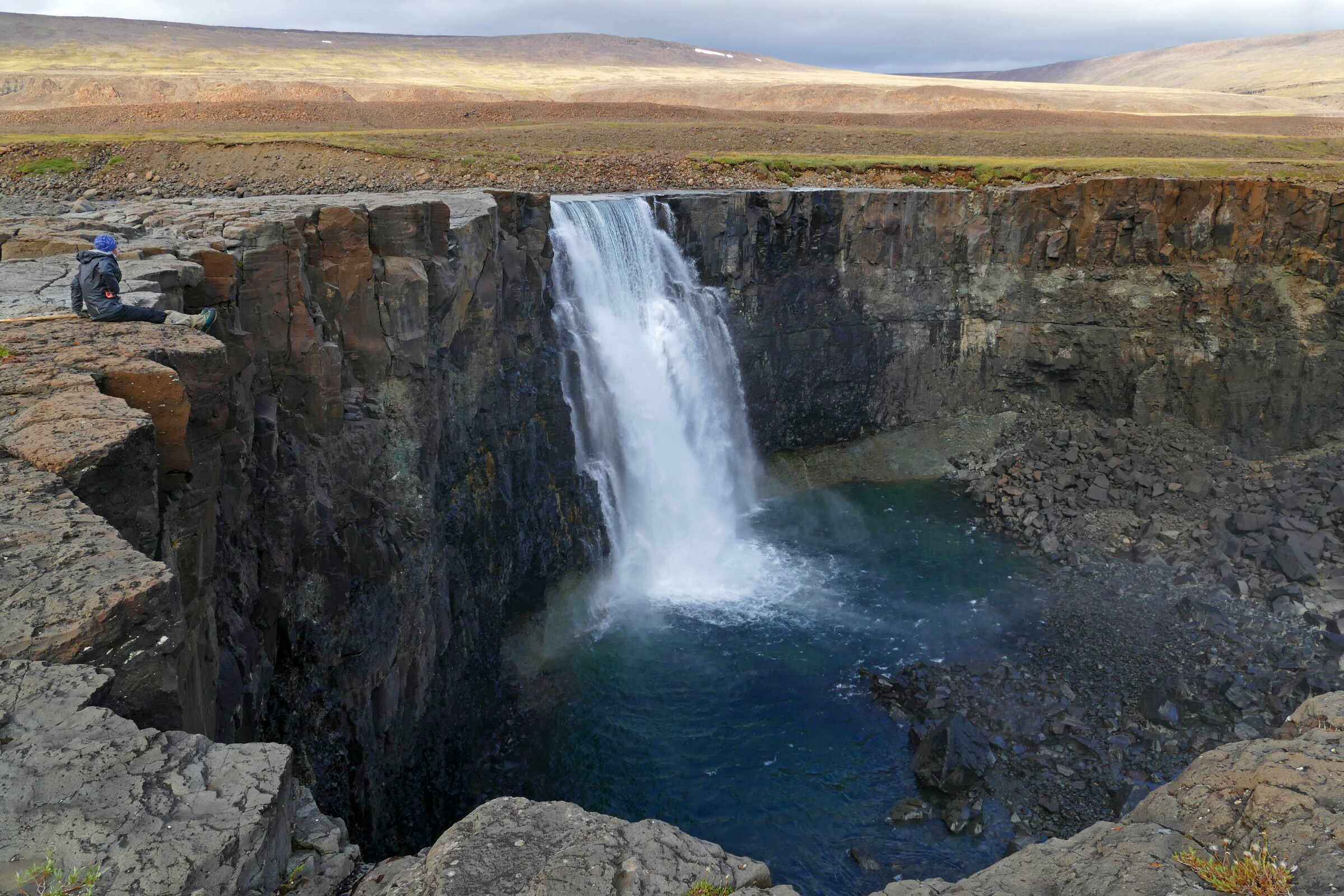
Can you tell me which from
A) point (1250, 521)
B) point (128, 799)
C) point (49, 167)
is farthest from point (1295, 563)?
point (49, 167)

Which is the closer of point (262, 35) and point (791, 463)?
point (791, 463)

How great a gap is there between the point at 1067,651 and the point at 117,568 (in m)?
19.0

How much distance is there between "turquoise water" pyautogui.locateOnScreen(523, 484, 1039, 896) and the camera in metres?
14.8

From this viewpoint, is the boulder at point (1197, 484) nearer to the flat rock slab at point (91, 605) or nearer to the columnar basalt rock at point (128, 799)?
the columnar basalt rock at point (128, 799)

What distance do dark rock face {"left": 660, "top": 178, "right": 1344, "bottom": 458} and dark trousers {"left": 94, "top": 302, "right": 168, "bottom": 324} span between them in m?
17.8

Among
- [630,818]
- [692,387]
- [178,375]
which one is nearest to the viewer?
[178,375]

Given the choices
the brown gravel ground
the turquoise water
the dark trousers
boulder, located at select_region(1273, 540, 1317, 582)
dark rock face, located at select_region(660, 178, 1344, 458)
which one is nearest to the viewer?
the dark trousers

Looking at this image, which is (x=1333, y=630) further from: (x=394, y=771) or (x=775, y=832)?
(x=394, y=771)

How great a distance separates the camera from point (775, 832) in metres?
14.8

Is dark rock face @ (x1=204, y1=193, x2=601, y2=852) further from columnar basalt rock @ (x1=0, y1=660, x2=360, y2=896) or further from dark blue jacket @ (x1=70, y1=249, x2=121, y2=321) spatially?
columnar basalt rock @ (x1=0, y1=660, x2=360, y2=896)

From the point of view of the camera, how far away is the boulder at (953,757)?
15.5m

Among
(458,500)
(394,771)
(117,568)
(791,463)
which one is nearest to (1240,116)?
(791,463)

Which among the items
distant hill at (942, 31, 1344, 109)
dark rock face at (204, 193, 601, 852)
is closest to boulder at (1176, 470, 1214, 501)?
dark rock face at (204, 193, 601, 852)

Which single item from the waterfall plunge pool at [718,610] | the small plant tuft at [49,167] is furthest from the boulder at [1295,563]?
the small plant tuft at [49,167]
